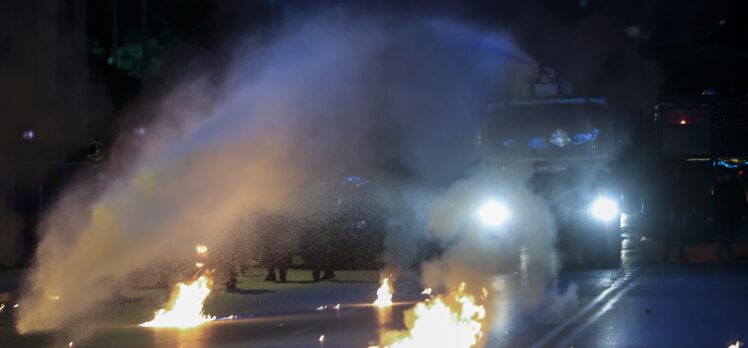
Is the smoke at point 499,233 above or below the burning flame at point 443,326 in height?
above

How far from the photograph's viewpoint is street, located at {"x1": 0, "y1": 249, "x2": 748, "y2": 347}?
39.3 feet

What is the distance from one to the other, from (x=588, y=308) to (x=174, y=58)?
41.1ft

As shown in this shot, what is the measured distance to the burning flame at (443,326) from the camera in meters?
10.9

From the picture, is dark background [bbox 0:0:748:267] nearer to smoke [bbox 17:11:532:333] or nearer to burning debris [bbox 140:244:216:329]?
smoke [bbox 17:11:532:333]

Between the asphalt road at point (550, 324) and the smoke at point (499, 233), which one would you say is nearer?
the asphalt road at point (550, 324)

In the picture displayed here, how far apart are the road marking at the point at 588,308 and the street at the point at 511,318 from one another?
0.01 m

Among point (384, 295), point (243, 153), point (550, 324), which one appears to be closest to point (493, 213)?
point (243, 153)

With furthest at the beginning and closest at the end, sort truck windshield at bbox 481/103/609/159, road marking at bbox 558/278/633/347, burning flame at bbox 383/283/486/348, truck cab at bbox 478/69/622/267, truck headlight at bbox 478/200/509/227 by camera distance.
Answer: truck headlight at bbox 478/200/509/227
truck windshield at bbox 481/103/609/159
truck cab at bbox 478/69/622/267
road marking at bbox 558/278/633/347
burning flame at bbox 383/283/486/348

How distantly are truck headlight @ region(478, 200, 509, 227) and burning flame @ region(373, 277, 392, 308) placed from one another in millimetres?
4502


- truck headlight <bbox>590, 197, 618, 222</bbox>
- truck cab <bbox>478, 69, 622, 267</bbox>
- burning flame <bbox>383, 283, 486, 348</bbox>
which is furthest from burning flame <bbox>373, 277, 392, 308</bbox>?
truck headlight <bbox>590, 197, 618, 222</bbox>

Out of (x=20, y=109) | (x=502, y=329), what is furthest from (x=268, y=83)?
(x=502, y=329)

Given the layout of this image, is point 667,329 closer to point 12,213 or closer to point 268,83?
point 268,83

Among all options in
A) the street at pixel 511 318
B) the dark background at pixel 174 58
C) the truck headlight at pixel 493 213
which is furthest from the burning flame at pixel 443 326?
the truck headlight at pixel 493 213

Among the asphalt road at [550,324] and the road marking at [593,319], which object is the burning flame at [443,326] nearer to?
the asphalt road at [550,324]
